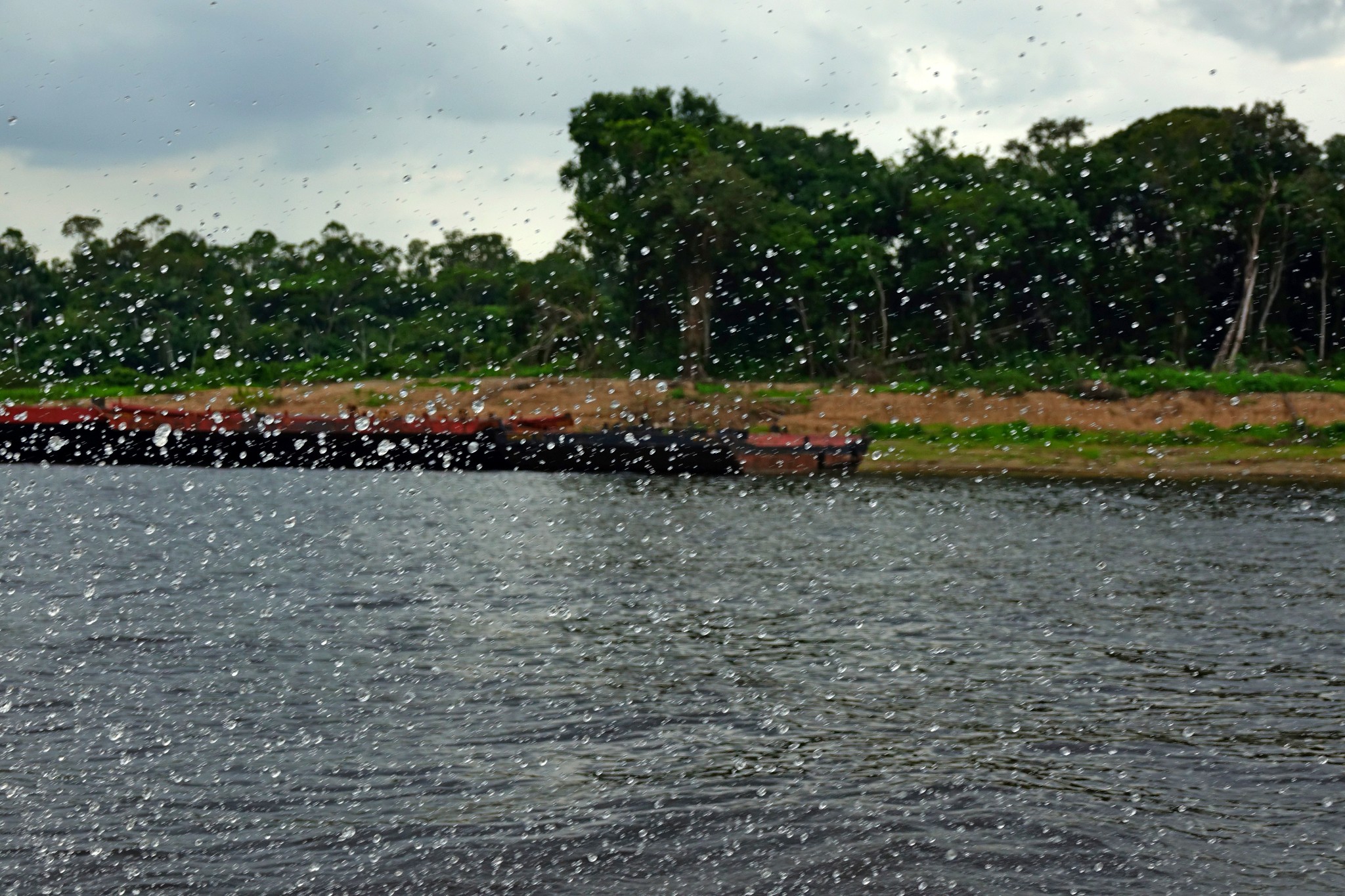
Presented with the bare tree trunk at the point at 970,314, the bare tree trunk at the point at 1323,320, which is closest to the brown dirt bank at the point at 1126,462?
the bare tree trunk at the point at 1323,320

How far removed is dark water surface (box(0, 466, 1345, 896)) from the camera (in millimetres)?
8555

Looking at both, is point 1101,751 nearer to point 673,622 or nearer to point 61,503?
point 673,622

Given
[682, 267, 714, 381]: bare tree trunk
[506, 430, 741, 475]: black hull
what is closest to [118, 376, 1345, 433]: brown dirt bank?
[682, 267, 714, 381]: bare tree trunk

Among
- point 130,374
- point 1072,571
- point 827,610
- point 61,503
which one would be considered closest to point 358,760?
point 827,610

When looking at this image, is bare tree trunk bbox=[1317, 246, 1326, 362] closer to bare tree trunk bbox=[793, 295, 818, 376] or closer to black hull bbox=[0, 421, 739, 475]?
bare tree trunk bbox=[793, 295, 818, 376]

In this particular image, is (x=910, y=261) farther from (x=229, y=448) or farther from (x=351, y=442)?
(x=229, y=448)

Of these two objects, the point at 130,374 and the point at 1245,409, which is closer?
the point at 1245,409

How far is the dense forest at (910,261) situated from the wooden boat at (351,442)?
1132 cm

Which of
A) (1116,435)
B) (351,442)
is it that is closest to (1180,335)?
(1116,435)

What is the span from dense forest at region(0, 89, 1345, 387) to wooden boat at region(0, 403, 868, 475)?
11318mm

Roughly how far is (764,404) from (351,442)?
15.9m

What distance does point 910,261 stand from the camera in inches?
2320

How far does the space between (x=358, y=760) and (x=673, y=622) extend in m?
6.90

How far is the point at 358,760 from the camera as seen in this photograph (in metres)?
10.5
